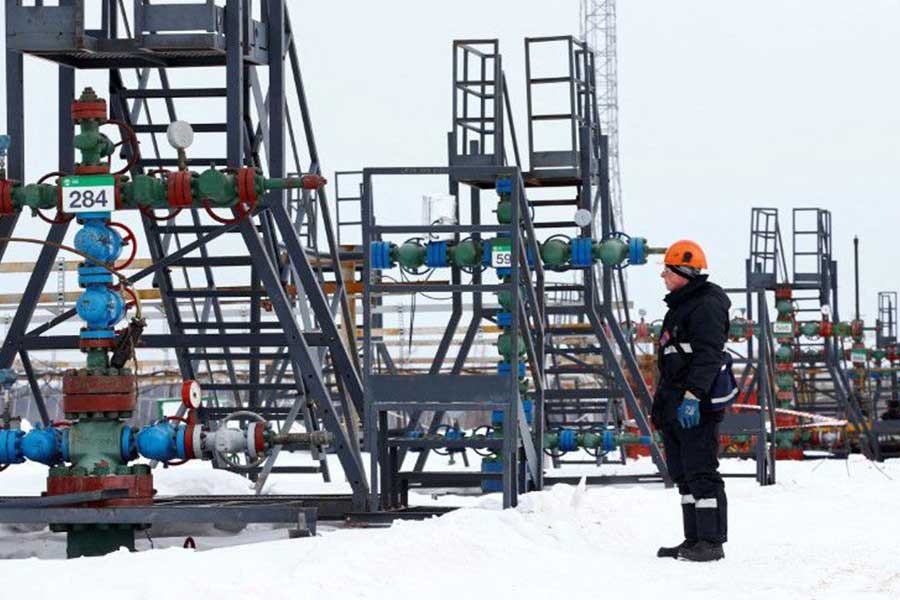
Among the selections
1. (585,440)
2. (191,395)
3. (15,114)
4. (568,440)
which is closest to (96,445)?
(191,395)

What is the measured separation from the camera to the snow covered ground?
726cm

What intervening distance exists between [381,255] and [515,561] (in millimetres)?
6466

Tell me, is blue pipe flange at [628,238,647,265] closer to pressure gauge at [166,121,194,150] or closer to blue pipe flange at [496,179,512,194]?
blue pipe flange at [496,179,512,194]

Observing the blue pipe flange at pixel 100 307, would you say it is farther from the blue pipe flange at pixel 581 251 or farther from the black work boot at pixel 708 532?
the blue pipe flange at pixel 581 251

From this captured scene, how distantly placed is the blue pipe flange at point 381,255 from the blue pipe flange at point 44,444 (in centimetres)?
441

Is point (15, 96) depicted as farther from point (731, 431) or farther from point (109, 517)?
point (731, 431)

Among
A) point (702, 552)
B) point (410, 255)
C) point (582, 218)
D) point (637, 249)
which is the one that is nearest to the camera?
point (702, 552)

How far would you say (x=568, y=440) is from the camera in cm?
1844

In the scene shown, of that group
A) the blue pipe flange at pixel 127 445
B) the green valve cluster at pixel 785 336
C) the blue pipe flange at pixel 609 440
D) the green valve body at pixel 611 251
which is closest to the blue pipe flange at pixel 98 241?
the blue pipe flange at pixel 127 445

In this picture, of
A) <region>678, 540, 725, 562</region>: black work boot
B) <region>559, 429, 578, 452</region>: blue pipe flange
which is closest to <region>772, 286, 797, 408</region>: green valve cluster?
<region>559, 429, 578, 452</region>: blue pipe flange

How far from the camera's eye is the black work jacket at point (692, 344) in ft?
33.3

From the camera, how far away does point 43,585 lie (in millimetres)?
6875

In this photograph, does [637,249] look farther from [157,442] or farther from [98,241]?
[157,442]

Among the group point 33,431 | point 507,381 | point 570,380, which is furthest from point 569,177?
point 570,380
